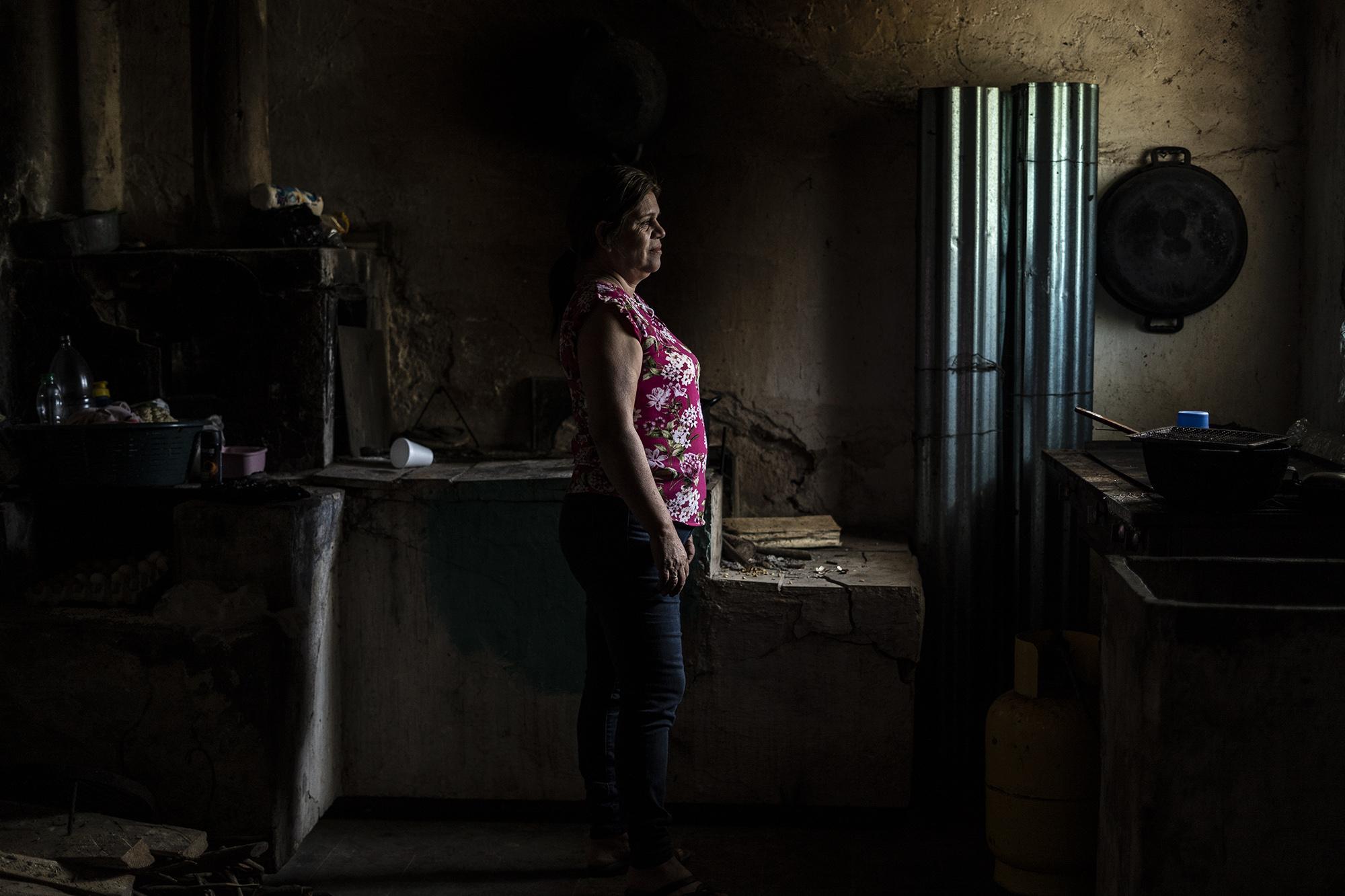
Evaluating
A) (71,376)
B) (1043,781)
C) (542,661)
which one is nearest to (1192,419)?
(1043,781)

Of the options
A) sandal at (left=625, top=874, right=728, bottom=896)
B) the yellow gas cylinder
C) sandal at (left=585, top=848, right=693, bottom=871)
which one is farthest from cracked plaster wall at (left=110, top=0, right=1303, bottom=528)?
sandal at (left=625, top=874, right=728, bottom=896)

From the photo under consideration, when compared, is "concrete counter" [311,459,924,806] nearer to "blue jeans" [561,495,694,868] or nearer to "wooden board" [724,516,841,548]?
"wooden board" [724,516,841,548]

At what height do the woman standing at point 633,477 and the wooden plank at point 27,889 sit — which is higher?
the woman standing at point 633,477

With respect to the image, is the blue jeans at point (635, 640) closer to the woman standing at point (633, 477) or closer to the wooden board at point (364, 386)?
the woman standing at point (633, 477)

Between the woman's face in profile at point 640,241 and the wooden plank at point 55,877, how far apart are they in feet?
6.59

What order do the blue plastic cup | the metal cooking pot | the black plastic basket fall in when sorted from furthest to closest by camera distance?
the black plastic basket → the blue plastic cup → the metal cooking pot

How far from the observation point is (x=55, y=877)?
2.76m

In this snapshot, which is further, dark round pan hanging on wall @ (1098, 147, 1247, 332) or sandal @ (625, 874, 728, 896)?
dark round pan hanging on wall @ (1098, 147, 1247, 332)

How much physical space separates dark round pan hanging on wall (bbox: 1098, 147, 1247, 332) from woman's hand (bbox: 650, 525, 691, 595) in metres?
2.17

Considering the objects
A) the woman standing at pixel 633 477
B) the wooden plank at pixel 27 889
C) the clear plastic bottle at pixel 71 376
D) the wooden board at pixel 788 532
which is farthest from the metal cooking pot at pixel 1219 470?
the clear plastic bottle at pixel 71 376

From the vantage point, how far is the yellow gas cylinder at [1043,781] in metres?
2.97

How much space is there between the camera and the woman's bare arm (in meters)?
2.59

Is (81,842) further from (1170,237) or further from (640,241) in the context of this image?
(1170,237)

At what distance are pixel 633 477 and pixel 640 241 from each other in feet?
1.97
